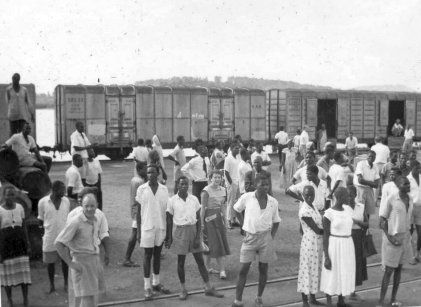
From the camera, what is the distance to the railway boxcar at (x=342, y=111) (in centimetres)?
3077

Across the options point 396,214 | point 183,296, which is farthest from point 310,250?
point 183,296

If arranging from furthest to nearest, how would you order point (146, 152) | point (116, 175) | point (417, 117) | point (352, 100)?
point (417, 117) → point (352, 100) → point (116, 175) → point (146, 152)

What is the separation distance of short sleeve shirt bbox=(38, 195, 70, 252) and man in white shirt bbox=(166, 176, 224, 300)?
1.49 metres

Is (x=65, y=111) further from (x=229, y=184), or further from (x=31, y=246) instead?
(x=31, y=246)

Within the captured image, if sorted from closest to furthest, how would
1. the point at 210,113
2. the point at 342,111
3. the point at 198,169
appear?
1. the point at 198,169
2. the point at 210,113
3. the point at 342,111

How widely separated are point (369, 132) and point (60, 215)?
2707cm

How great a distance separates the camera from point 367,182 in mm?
11406

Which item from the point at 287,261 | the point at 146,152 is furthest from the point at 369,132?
the point at 287,261

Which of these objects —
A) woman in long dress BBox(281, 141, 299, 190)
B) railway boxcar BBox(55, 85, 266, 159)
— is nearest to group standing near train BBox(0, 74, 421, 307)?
woman in long dress BBox(281, 141, 299, 190)

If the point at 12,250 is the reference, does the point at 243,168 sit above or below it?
above

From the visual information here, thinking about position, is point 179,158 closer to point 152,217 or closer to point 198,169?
point 198,169

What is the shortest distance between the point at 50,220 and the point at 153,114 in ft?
62.8

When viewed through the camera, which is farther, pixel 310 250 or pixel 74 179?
pixel 74 179

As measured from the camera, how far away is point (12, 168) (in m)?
9.74
